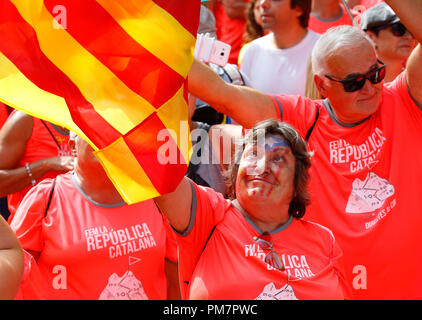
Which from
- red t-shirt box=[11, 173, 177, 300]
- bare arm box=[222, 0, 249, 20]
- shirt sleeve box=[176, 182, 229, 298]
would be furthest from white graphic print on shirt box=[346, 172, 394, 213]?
bare arm box=[222, 0, 249, 20]

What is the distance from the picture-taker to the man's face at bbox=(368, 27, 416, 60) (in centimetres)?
479

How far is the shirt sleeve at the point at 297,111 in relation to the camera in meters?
3.55

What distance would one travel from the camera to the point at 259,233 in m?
2.90

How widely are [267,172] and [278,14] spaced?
2.39m

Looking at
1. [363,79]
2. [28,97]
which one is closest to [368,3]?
[363,79]

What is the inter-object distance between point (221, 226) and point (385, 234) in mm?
879

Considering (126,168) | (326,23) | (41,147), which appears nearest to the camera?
(126,168)

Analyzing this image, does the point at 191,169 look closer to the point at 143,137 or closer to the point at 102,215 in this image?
the point at 102,215

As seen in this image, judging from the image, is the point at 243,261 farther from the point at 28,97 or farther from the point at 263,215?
the point at 28,97

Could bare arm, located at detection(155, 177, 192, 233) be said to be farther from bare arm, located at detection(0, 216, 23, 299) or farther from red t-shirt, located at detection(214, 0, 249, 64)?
red t-shirt, located at detection(214, 0, 249, 64)

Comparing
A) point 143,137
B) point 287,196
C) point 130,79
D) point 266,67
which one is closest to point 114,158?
point 143,137

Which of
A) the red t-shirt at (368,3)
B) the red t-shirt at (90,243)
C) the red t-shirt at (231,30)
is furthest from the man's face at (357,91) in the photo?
the red t-shirt at (231,30)

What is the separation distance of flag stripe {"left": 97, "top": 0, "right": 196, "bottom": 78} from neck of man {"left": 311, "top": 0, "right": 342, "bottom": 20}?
3.15 meters

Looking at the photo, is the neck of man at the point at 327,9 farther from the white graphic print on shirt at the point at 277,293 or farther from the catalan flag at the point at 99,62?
the white graphic print on shirt at the point at 277,293
